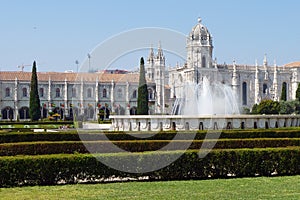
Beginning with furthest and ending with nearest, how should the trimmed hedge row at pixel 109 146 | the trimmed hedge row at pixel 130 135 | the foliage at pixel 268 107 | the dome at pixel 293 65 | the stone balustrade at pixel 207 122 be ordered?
the dome at pixel 293 65
the foliage at pixel 268 107
the stone balustrade at pixel 207 122
the trimmed hedge row at pixel 130 135
the trimmed hedge row at pixel 109 146

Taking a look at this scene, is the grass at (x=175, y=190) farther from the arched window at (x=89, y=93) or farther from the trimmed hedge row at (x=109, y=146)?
the arched window at (x=89, y=93)

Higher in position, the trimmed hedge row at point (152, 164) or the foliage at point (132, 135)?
the foliage at point (132, 135)

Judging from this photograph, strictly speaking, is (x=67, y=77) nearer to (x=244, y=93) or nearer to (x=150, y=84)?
(x=150, y=84)

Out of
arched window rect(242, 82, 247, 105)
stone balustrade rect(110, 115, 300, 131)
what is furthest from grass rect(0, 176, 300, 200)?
arched window rect(242, 82, 247, 105)

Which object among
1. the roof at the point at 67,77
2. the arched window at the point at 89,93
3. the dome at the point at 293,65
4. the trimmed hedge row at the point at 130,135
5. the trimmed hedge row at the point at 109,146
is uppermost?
the dome at the point at 293,65

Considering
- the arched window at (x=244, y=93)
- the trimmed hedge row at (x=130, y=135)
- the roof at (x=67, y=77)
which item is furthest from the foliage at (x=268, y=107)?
the trimmed hedge row at (x=130, y=135)

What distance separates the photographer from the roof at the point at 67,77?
5988 centimetres

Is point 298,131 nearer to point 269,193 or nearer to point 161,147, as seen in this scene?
point 161,147

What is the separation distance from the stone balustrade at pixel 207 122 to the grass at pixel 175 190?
970cm

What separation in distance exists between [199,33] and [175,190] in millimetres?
59456

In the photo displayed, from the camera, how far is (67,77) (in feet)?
205

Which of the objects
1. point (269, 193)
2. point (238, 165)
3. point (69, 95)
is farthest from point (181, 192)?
point (69, 95)

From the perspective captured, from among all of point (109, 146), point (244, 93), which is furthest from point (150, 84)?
point (109, 146)

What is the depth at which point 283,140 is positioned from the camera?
44.9 feet
